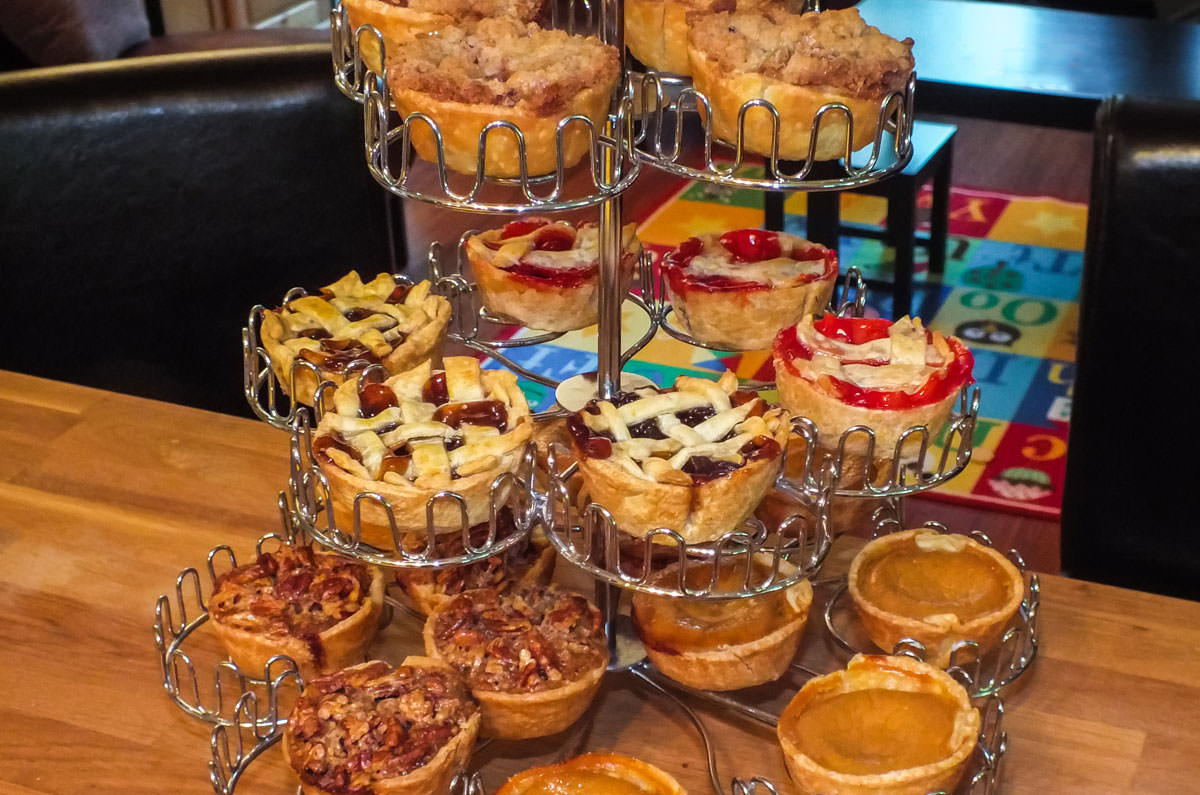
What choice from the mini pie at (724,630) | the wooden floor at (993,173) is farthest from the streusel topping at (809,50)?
the wooden floor at (993,173)

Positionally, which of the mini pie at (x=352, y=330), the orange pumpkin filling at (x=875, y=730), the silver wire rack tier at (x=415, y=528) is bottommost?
the orange pumpkin filling at (x=875, y=730)

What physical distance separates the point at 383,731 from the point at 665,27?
65 cm

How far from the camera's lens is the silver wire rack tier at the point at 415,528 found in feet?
3.10

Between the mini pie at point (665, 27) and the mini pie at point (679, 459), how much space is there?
314 millimetres

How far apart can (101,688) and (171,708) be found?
7 cm

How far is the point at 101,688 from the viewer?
3.56 feet

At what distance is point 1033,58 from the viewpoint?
8.77 feet

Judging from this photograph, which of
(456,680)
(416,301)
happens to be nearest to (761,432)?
(456,680)

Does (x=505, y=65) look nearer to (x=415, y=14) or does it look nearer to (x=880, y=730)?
(x=415, y=14)

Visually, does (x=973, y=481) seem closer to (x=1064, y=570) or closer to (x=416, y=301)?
(x=1064, y=570)

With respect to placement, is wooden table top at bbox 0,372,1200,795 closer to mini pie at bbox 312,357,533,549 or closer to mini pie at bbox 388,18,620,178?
mini pie at bbox 312,357,533,549

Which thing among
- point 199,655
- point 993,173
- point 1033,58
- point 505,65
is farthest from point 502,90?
point 993,173

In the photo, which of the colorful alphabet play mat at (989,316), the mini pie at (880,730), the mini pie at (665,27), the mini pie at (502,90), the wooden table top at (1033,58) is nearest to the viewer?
the mini pie at (880,730)

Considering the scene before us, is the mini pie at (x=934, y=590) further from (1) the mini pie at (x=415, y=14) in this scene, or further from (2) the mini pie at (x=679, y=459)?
(1) the mini pie at (x=415, y=14)
